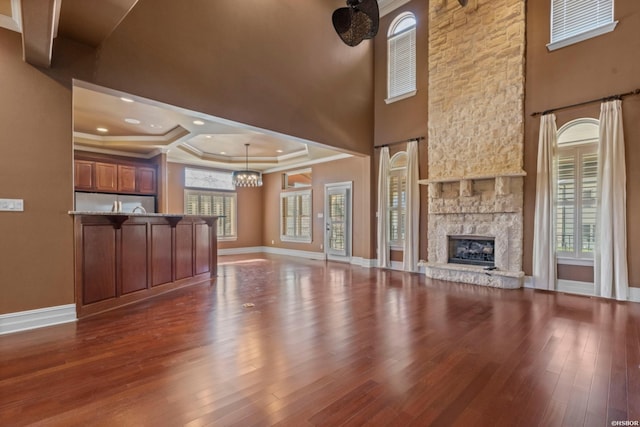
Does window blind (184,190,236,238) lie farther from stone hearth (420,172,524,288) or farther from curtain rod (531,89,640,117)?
curtain rod (531,89,640,117)

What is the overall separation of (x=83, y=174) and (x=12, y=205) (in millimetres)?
4814

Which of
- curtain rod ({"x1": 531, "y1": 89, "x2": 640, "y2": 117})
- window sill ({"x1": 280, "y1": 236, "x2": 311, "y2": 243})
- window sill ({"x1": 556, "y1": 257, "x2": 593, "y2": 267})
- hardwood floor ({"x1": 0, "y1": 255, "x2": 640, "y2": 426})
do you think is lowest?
hardwood floor ({"x1": 0, "y1": 255, "x2": 640, "y2": 426})

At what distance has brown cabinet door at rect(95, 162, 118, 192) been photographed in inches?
291

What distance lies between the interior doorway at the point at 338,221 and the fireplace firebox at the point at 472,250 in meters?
2.80

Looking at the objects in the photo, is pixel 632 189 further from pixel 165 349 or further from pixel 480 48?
pixel 165 349

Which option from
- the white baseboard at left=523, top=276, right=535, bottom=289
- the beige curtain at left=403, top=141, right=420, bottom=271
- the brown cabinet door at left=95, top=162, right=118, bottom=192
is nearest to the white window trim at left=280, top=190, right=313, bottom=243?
the beige curtain at left=403, top=141, right=420, bottom=271

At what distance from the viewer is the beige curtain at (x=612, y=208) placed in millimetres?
4348

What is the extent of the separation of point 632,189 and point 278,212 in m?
8.72

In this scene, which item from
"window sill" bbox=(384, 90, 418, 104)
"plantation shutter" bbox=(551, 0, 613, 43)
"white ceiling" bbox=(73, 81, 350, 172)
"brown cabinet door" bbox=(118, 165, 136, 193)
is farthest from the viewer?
"brown cabinet door" bbox=(118, 165, 136, 193)

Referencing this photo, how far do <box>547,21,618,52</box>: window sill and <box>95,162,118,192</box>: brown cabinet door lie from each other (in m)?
9.50

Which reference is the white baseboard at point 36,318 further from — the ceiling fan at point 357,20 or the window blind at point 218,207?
the window blind at point 218,207

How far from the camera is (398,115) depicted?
23.4ft

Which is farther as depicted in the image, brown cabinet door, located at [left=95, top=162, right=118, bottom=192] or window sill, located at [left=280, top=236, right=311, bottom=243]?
window sill, located at [left=280, top=236, right=311, bottom=243]

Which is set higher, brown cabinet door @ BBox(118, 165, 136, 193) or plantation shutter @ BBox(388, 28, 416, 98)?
plantation shutter @ BBox(388, 28, 416, 98)
